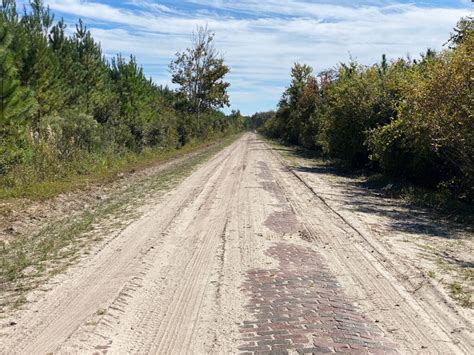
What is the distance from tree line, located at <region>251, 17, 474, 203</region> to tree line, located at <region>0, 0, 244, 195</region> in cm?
1147

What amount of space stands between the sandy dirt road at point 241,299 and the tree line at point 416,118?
15.1 ft

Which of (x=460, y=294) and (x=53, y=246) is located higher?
(x=460, y=294)

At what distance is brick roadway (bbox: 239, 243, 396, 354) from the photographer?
14.6ft

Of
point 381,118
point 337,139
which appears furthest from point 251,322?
point 337,139

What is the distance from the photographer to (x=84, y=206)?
12.8m

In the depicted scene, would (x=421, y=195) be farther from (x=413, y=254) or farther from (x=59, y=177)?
(x=59, y=177)

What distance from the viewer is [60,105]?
21.3 meters

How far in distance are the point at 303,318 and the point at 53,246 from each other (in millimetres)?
4955

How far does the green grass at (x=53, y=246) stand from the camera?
636 centimetres

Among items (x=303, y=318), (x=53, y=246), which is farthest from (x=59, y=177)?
(x=303, y=318)

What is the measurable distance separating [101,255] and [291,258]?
2.97 meters

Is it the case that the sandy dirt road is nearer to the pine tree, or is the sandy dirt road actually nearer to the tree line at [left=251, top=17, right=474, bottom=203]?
the tree line at [left=251, top=17, right=474, bottom=203]

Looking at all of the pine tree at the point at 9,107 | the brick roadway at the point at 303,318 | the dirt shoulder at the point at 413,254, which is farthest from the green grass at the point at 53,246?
the dirt shoulder at the point at 413,254

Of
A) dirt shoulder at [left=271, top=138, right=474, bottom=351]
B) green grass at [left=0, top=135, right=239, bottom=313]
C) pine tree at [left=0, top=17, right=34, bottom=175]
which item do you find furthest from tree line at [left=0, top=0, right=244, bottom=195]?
dirt shoulder at [left=271, top=138, right=474, bottom=351]
